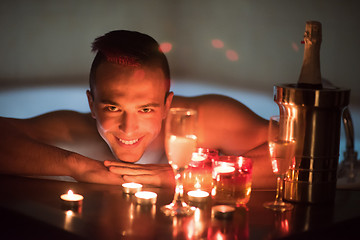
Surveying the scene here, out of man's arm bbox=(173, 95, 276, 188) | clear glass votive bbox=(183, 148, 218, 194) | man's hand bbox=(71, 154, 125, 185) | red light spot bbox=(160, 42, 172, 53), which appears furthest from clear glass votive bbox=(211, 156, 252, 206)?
red light spot bbox=(160, 42, 172, 53)

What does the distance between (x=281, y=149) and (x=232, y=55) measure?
1.39 metres

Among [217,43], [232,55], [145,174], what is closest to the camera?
[145,174]

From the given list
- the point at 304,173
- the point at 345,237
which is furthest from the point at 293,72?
the point at 345,237

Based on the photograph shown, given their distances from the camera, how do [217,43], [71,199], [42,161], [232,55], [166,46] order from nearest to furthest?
[71,199] < [42,161] < [232,55] < [217,43] < [166,46]

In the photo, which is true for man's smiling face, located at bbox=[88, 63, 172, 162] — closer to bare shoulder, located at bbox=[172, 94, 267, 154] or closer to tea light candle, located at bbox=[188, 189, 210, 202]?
bare shoulder, located at bbox=[172, 94, 267, 154]

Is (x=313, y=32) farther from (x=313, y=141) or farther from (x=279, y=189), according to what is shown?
(x=279, y=189)

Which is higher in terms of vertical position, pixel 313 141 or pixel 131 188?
pixel 313 141

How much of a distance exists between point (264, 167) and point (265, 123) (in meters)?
0.63

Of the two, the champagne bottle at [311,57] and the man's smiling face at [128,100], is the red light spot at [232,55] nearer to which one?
the man's smiling face at [128,100]

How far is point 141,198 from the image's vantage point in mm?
1355

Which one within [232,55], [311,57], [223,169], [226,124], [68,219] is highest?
[232,55]

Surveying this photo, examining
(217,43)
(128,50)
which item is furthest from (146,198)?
(217,43)

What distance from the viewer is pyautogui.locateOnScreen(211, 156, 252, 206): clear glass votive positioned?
1362mm

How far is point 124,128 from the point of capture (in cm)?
199
